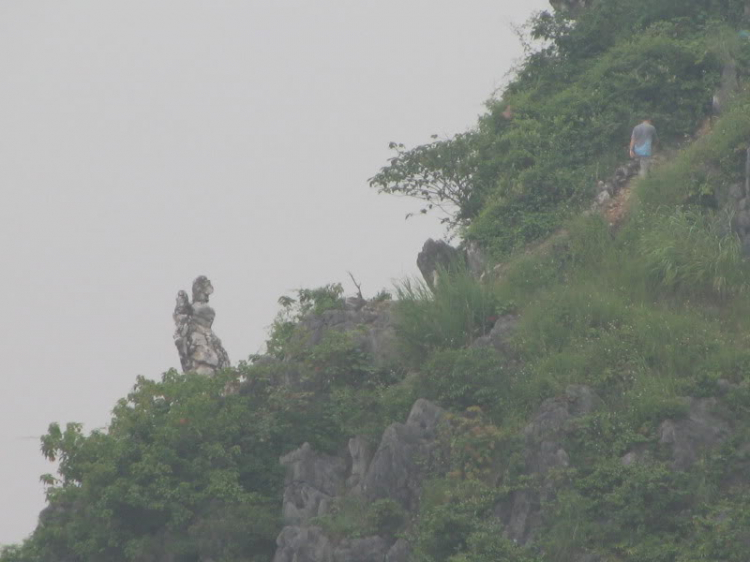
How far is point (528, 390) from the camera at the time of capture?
2723 centimetres

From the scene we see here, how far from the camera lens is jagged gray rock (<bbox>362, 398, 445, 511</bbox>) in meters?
26.3

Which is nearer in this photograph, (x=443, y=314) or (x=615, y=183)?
(x=443, y=314)

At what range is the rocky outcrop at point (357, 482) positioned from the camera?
25.5m

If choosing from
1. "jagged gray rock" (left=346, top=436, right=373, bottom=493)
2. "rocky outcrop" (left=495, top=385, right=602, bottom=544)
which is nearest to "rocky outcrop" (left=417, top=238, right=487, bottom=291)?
"jagged gray rock" (left=346, top=436, right=373, bottom=493)

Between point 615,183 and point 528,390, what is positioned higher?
point 615,183

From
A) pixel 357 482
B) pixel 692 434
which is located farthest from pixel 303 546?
pixel 692 434

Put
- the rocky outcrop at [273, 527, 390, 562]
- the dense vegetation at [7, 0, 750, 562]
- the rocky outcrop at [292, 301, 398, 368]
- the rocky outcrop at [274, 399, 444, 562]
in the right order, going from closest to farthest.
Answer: the dense vegetation at [7, 0, 750, 562], the rocky outcrop at [273, 527, 390, 562], the rocky outcrop at [274, 399, 444, 562], the rocky outcrop at [292, 301, 398, 368]

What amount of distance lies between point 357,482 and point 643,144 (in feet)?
31.3

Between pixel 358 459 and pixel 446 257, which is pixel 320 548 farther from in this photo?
pixel 446 257

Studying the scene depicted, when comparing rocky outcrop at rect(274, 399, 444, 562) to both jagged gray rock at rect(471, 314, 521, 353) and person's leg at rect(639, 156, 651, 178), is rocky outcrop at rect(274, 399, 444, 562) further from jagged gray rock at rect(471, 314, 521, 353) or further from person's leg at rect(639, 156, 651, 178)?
person's leg at rect(639, 156, 651, 178)

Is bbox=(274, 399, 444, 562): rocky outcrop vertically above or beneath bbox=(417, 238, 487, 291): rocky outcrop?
beneath

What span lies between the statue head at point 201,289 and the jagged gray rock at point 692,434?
10.7 m

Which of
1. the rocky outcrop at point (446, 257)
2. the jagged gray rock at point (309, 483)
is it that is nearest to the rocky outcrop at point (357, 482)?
the jagged gray rock at point (309, 483)

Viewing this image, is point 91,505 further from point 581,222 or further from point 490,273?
point 581,222
